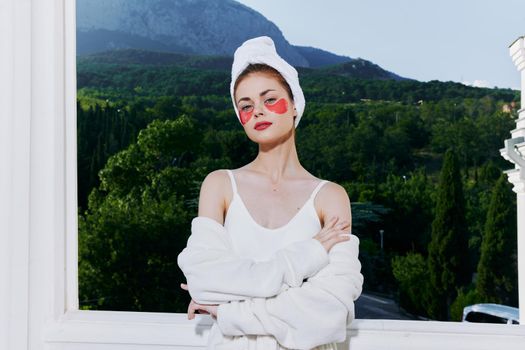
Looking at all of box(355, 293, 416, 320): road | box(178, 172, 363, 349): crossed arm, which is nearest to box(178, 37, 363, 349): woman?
box(178, 172, 363, 349): crossed arm

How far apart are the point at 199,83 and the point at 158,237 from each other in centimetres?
105

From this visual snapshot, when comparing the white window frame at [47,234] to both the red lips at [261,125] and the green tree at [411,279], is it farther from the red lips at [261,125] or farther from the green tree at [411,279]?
the green tree at [411,279]

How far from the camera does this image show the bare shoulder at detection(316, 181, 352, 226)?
1.57 m

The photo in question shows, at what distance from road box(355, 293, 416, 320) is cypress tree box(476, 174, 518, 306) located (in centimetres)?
52

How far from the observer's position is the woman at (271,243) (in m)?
1.41

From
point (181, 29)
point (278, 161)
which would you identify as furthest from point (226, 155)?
point (278, 161)

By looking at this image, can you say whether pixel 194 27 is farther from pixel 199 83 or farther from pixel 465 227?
pixel 465 227

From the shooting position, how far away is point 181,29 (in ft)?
13.3

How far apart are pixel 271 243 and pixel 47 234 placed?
90cm

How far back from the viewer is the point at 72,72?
83.7 inches

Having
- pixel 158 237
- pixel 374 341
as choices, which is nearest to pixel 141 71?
pixel 158 237

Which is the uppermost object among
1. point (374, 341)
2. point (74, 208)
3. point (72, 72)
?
point (72, 72)

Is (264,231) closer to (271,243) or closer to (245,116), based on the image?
(271,243)

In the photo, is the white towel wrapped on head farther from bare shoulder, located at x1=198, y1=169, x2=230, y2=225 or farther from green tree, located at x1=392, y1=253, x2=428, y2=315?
green tree, located at x1=392, y1=253, x2=428, y2=315
